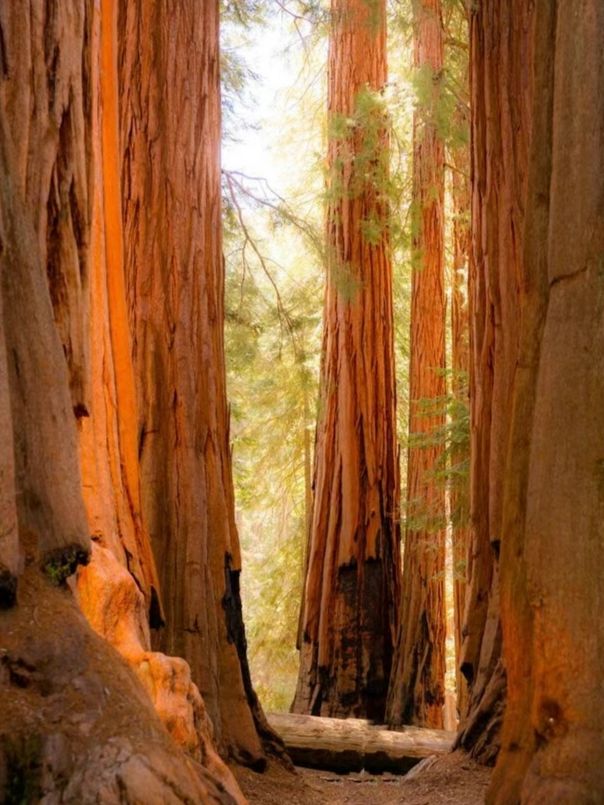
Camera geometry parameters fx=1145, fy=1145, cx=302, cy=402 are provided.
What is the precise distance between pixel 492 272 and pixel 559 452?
3.47 meters

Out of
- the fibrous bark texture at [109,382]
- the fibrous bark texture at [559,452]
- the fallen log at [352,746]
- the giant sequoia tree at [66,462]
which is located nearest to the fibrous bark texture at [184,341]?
the fibrous bark texture at [109,382]

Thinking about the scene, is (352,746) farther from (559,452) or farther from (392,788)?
(559,452)

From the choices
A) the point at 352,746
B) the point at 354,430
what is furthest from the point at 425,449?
the point at 352,746

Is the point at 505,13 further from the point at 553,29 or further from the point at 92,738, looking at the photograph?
the point at 92,738

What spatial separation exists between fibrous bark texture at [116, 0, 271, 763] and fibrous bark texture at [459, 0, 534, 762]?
162 centimetres

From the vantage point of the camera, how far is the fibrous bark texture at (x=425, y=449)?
1215 centimetres

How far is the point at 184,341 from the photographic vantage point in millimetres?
7656

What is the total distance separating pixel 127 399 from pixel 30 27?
6.94ft

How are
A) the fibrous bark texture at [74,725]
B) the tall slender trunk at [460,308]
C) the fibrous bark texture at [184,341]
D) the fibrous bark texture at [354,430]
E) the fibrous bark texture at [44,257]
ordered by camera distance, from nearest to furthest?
the fibrous bark texture at [74,725] → the fibrous bark texture at [44,257] → the fibrous bark texture at [184,341] → the fibrous bark texture at [354,430] → the tall slender trunk at [460,308]

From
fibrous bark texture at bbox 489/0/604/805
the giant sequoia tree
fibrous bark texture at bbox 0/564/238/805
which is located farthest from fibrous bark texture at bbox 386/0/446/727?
fibrous bark texture at bbox 0/564/238/805

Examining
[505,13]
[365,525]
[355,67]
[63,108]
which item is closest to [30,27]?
[63,108]

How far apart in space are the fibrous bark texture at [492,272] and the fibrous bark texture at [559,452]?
2.53 metres

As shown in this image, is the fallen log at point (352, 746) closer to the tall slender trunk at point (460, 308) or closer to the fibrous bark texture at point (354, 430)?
the fibrous bark texture at point (354, 430)

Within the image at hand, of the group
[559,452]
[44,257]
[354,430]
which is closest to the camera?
[559,452]
